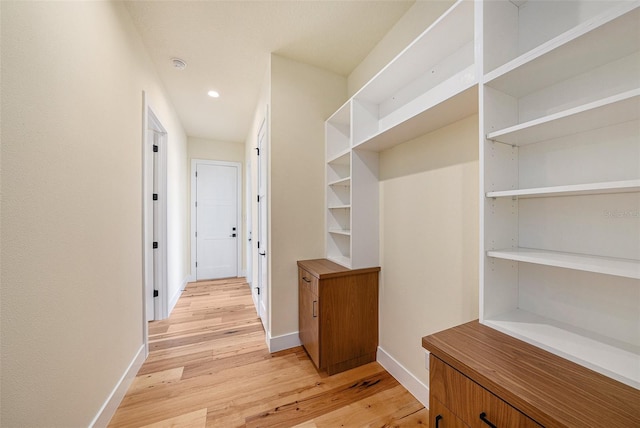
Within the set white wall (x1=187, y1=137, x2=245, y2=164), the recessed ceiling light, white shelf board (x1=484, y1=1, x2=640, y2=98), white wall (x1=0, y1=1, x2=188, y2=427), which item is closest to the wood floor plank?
white wall (x1=0, y1=1, x2=188, y2=427)

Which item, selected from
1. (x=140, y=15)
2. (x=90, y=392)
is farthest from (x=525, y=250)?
(x=140, y=15)

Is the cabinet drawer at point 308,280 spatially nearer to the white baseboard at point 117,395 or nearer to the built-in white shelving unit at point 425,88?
the built-in white shelving unit at point 425,88

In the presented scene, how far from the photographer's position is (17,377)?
85 cm

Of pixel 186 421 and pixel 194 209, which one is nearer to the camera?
pixel 186 421

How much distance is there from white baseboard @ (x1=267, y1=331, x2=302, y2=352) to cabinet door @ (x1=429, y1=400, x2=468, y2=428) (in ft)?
5.08

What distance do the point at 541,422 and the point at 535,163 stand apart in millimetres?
924

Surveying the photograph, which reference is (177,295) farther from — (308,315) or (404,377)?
(404,377)

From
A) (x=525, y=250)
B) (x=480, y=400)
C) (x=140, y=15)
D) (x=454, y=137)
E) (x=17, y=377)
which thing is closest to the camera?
(x=480, y=400)

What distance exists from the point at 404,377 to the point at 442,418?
3.15ft

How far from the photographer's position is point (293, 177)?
2244mm

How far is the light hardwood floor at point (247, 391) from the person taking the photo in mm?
1454

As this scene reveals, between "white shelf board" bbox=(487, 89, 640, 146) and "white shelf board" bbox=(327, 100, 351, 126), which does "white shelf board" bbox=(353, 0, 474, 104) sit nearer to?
"white shelf board" bbox=(327, 100, 351, 126)

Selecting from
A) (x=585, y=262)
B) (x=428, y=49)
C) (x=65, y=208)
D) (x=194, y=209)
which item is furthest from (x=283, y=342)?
(x=194, y=209)

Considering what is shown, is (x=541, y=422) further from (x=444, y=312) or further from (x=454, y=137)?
(x=454, y=137)
